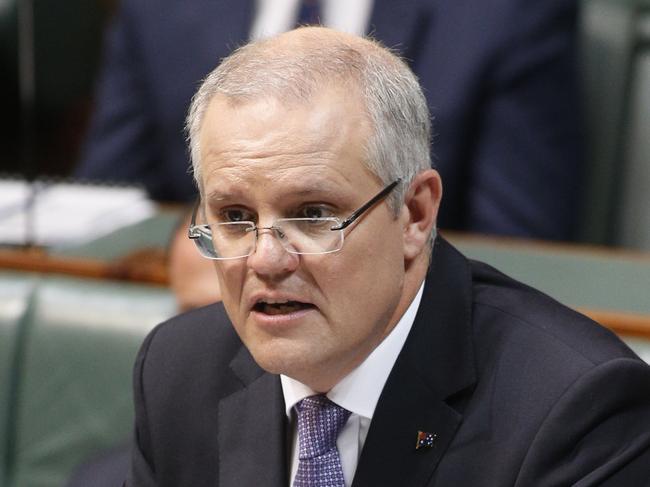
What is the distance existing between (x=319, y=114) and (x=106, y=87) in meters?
1.61

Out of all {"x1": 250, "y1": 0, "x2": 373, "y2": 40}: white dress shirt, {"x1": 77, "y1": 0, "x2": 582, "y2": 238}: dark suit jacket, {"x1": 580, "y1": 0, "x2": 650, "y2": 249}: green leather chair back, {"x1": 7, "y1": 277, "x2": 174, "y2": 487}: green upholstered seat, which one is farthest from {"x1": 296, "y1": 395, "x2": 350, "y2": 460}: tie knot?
{"x1": 580, "y1": 0, "x2": 650, "y2": 249}: green leather chair back

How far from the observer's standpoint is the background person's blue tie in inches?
90.1

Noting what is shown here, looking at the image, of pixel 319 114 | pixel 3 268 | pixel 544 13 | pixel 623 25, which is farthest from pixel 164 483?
pixel 623 25

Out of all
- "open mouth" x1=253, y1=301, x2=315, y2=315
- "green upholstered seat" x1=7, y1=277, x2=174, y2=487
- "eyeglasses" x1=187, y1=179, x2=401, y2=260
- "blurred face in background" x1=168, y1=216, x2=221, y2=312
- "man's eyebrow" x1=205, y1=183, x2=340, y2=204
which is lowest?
"green upholstered seat" x1=7, y1=277, x2=174, y2=487

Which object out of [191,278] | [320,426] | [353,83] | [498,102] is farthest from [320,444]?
[498,102]

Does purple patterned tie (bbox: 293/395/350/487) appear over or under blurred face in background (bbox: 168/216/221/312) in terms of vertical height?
over

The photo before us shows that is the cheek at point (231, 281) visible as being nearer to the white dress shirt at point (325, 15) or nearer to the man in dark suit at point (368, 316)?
the man in dark suit at point (368, 316)

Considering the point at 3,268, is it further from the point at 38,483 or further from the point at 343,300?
the point at 343,300

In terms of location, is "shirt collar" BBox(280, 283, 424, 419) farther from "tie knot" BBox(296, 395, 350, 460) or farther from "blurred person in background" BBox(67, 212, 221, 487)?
"blurred person in background" BBox(67, 212, 221, 487)

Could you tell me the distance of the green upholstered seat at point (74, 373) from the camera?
1.72 m

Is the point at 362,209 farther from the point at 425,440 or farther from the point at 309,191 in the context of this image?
the point at 425,440

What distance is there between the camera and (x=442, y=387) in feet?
3.88

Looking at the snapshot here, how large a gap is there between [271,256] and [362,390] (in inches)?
8.4

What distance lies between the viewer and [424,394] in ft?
3.88
